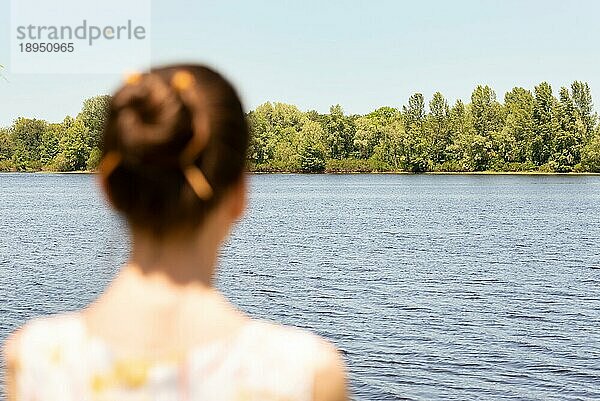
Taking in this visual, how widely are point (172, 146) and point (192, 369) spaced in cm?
35

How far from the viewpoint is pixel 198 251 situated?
1.57 metres

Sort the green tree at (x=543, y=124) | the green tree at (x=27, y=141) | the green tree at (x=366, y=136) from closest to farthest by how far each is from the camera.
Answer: the green tree at (x=543, y=124)
the green tree at (x=366, y=136)
the green tree at (x=27, y=141)

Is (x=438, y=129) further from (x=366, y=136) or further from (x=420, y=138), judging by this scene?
(x=366, y=136)

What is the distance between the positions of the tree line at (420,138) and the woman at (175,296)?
133m

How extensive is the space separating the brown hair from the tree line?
132817mm

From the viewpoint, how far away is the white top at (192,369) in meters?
1.49

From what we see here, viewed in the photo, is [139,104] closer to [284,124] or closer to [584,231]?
[584,231]

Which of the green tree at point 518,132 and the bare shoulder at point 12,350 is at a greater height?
the green tree at point 518,132

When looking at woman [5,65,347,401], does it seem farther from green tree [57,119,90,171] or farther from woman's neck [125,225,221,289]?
green tree [57,119,90,171]

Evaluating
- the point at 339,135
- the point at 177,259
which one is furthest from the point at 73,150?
the point at 177,259

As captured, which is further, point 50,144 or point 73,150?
point 50,144

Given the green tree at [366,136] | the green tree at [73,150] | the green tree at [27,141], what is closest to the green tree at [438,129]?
the green tree at [366,136]

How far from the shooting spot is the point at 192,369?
1.51 m

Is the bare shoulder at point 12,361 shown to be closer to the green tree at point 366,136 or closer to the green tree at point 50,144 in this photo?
the green tree at point 366,136
